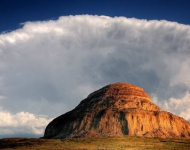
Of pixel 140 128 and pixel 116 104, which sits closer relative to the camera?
pixel 140 128

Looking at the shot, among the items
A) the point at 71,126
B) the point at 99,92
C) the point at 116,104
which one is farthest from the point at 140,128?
the point at 99,92

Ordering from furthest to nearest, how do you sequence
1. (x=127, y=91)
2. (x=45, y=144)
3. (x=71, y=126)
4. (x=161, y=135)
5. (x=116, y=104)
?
(x=127, y=91), (x=116, y=104), (x=71, y=126), (x=161, y=135), (x=45, y=144)

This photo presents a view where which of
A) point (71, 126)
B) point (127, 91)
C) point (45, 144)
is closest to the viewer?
point (45, 144)

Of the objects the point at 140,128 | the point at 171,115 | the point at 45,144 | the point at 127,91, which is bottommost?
the point at 45,144

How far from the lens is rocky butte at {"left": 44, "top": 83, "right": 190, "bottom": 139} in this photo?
5738 inches

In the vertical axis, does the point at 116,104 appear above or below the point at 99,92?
below

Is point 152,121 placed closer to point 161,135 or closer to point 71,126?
point 161,135

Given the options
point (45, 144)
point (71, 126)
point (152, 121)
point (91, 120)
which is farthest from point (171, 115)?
point (45, 144)

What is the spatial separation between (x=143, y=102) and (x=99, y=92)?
32461 millimetres

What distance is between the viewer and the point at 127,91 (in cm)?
18238

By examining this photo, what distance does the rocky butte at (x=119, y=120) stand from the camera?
145750 mm

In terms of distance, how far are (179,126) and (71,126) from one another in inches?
2417

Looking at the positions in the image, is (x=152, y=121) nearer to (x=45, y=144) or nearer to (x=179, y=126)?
(x=179, y=126)

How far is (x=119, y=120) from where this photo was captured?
487 feet
